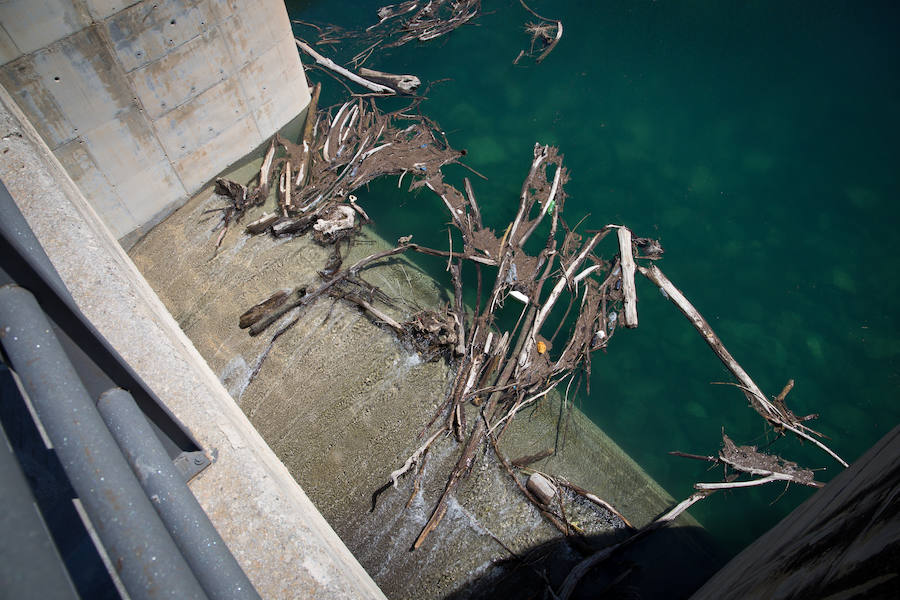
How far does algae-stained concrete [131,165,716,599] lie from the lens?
5777 mm

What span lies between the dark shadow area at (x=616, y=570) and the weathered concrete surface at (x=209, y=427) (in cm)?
245

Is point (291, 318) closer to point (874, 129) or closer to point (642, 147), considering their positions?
point (642, 147)

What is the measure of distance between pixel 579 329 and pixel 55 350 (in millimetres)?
6460

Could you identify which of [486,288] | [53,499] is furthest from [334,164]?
[53,499]

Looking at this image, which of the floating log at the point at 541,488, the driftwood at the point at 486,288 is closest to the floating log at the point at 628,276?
the driftwood at the point at 486,288

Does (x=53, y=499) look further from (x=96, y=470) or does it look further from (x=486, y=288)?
(x=486, y=288)

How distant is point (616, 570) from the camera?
18.6 ft

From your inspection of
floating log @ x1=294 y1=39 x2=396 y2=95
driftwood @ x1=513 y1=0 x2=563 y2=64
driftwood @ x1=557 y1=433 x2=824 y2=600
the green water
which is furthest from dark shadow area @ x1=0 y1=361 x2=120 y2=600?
driftwood @ x1=513 y1=0 x2=563 y2=64

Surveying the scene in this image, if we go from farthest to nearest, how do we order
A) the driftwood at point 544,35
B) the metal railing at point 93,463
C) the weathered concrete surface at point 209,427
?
the driftwood at point 544,35 < the weathered concrete surface at point 209,427 < the metal railing at point 93,463

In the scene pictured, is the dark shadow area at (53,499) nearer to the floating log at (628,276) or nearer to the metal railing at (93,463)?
the metal railing at (93,463)

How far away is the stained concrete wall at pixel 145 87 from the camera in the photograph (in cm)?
638

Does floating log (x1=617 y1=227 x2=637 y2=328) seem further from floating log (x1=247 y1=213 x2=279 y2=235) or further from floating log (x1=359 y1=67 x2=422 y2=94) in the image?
floating log (x1=247 y1=213 x2=279 y2=235)

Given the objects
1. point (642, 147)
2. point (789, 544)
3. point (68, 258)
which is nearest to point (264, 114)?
point (68, 258)

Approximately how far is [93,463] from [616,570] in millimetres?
5786
